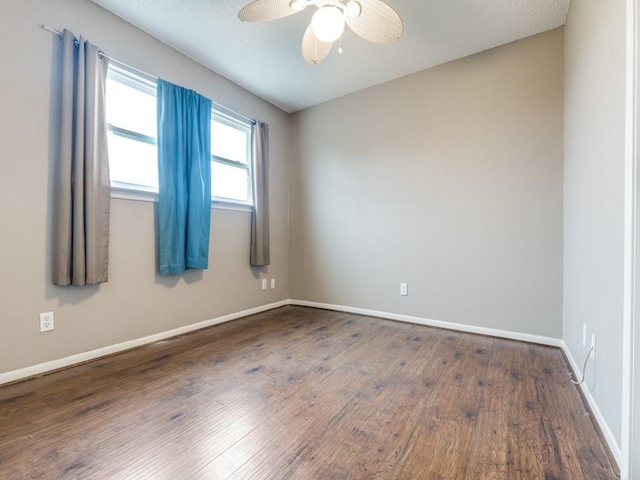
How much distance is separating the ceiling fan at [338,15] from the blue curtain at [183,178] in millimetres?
1131

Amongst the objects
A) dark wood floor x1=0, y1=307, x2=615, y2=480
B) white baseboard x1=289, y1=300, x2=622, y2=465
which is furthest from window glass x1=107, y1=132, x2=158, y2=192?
white baseboard x1=289, y1=300, x2=622, y2=465

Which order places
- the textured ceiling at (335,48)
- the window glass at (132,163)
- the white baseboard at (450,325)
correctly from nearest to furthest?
the textured ceiling at (335,48) < the window glass at (132,163) < the white baseboard at (450,325)

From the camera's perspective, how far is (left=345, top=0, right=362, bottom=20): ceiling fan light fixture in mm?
1744

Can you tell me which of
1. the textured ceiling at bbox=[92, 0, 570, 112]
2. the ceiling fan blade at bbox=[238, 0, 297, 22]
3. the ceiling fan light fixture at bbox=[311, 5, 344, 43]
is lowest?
the ceiling fan light fixture at bbox=[311, 5, 344, 43]

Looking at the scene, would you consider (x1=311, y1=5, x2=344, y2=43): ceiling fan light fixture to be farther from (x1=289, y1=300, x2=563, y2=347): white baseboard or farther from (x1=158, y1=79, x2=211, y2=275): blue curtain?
(x1=289, y1=300, x2=563, y2=347): white baseboard

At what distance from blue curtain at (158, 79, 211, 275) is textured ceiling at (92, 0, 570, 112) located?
0.45 meters

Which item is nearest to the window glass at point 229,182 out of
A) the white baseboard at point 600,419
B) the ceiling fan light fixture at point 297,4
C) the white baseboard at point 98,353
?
the white baseboard at point 98,353

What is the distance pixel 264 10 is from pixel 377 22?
681 mm

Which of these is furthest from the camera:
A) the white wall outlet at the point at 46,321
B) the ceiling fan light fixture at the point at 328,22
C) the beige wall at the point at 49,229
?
the white wall outlet at the point at 46,321

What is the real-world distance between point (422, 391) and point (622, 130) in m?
1.53

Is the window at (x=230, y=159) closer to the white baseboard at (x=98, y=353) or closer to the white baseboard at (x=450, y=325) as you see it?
the white baseboard at (x=98, y=353)

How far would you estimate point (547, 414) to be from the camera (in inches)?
59.2

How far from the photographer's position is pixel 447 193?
9.59ft

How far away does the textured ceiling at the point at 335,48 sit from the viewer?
86.4 inches
